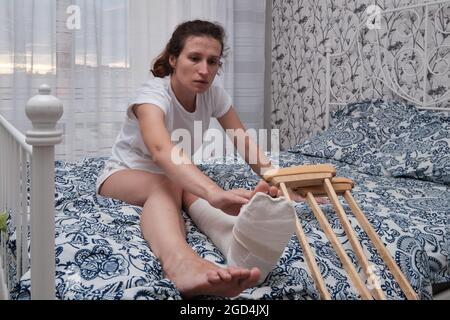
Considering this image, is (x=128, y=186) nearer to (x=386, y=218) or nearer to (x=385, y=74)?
(x=386, y=218)

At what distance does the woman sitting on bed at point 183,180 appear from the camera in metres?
0.83

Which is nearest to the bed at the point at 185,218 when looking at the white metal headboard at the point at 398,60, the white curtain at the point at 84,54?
the white metal headboard at the point at 398,60

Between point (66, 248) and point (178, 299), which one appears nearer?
point (178, 299)

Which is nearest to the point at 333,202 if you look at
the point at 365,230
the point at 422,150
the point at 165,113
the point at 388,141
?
the point at 365,230

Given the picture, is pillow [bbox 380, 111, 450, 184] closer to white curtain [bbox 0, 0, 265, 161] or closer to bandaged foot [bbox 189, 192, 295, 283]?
bandaged foot [bbox 189, 192, 295, 283]

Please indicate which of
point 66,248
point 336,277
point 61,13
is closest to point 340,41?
point 61,13

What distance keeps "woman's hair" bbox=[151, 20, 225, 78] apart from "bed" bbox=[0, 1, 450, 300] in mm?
405

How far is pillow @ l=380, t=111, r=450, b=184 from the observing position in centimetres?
178

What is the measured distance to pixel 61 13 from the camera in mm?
2701

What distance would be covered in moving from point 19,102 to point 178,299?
6.92 feet

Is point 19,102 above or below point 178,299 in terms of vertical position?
above

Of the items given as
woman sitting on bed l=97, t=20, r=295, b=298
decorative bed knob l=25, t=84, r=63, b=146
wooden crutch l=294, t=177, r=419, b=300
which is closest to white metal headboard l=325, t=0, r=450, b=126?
woman sitting on bed l=97, t=20, r=295, b=298
